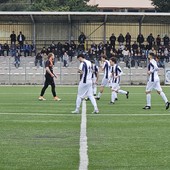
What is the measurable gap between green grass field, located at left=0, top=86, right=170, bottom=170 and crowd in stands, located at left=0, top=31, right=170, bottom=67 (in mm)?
29055

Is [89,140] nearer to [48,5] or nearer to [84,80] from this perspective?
[84,80]

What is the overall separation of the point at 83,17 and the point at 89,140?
4522cm

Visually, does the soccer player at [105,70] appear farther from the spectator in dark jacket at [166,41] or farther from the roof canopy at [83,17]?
the spectator in dark jacket at [166,41]

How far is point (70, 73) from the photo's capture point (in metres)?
50.1

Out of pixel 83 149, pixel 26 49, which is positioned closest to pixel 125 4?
pixel 26 49

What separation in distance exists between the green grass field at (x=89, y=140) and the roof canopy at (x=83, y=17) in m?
35.0

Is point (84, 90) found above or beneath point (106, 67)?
beneath

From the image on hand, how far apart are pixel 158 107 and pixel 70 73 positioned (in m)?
25.9

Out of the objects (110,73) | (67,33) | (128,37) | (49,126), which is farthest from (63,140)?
(67,33)

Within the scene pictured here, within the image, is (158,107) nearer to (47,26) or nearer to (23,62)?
(23,62)

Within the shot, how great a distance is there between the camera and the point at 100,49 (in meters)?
53.9

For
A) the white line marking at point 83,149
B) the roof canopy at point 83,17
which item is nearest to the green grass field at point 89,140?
the white line marking at point 83,149

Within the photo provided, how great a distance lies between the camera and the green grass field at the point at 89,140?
10.9 meters

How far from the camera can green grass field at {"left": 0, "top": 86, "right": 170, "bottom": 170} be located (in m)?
10.9
